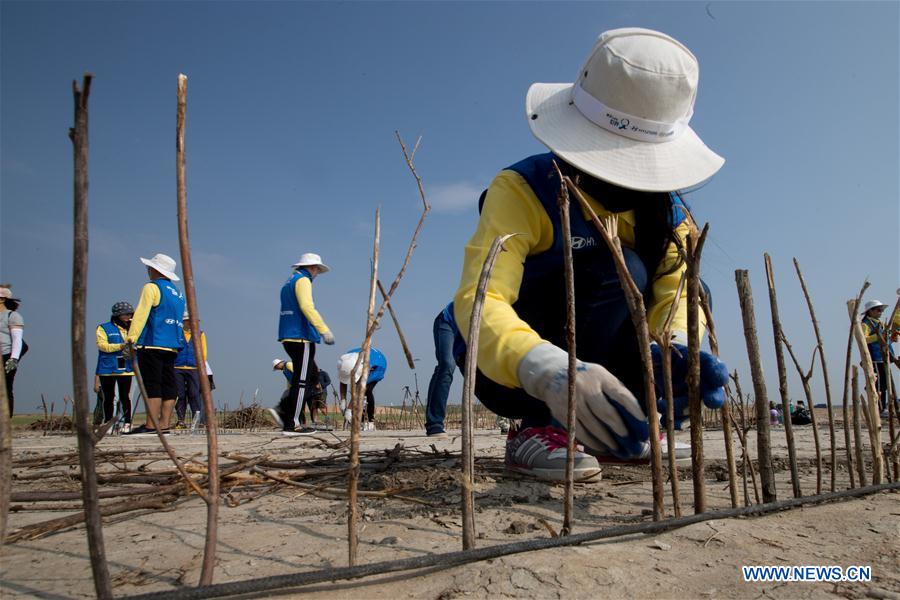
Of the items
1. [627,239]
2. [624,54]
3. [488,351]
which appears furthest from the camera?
[627,239]

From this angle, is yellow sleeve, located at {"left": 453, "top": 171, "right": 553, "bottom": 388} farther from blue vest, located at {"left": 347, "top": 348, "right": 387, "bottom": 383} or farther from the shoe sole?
blue vest, located at {"left": 347, "top": 348, "right": 387, "bottom": 383}

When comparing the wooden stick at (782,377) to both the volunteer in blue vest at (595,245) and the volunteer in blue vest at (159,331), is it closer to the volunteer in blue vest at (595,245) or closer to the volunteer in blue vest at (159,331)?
the volunteer in blue vest at (595,245)

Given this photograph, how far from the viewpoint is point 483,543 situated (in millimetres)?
1158

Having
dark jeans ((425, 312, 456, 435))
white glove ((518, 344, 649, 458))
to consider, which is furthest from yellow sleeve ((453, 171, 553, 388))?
dark jeans ((425, 312, 456, 435))

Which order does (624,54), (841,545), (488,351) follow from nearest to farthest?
1. (841,545)
2. (488,351)
3. (624,54)

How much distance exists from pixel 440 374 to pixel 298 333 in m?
1.45

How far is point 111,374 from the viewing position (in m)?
5.91

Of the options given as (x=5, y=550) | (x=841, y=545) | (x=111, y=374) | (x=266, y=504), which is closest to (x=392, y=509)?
(x=266, y=504)

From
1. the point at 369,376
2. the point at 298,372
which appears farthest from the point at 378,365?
the point at 298,372

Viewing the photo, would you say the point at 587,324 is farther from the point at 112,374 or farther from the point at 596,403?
the point at 112,374

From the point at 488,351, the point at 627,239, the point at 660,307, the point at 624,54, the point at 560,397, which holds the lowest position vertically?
the point at 560,397

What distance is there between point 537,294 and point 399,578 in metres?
1.47

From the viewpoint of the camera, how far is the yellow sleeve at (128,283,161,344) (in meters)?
4.80

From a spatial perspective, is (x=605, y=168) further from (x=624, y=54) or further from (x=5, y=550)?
(x=5, y=550)
